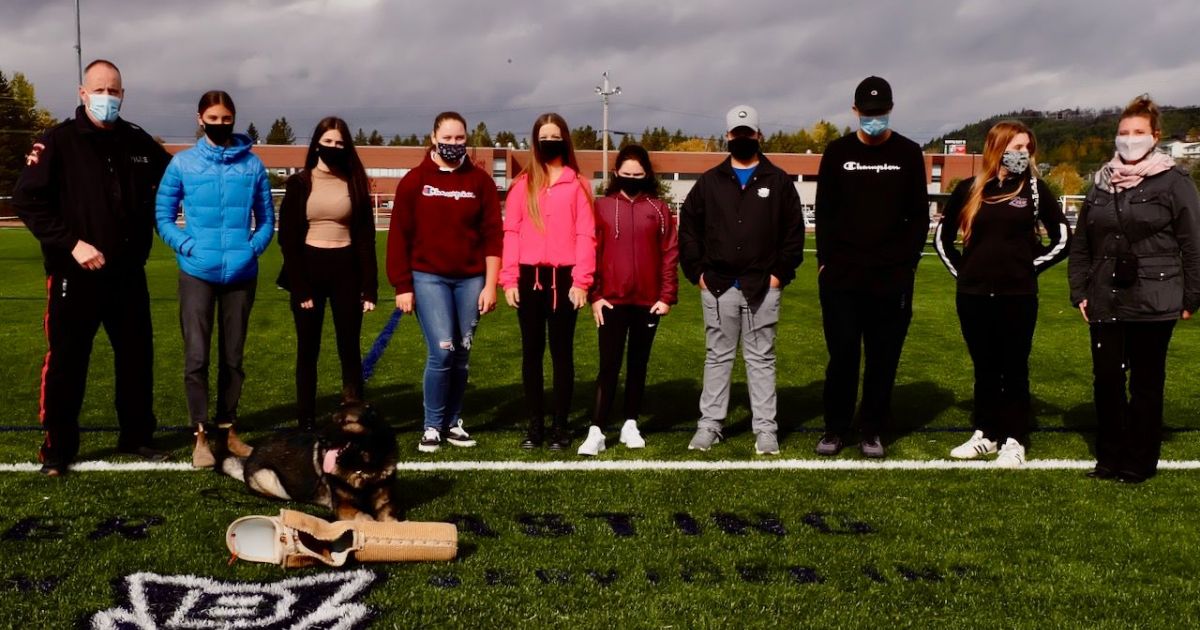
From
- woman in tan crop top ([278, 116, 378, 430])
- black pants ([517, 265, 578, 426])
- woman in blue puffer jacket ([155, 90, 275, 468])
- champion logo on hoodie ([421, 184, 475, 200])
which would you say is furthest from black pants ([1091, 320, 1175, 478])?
woman in blue puffer jacket ([155, 90, 275, 468])

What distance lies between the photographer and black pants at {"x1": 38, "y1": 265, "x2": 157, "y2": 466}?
4906mm

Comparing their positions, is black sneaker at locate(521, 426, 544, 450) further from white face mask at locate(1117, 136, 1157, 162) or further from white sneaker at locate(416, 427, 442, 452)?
white face mask at locate(1117, 136, 1157, 162)

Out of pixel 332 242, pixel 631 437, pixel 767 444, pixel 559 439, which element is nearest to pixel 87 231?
pixel 332 242

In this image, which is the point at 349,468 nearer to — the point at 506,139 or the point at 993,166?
the point at 993,166

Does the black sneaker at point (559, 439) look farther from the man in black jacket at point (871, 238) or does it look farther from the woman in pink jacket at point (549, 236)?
the man in black jacket at point (871, 238)

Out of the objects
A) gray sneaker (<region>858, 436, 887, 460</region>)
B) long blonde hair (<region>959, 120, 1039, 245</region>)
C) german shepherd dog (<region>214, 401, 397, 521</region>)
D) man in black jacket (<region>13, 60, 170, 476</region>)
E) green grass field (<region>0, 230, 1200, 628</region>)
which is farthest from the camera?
gray sneaker (<region>858, 436, 887, 460</region>)

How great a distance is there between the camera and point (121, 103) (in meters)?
4.96

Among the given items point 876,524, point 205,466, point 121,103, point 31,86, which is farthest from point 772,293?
point 31,86

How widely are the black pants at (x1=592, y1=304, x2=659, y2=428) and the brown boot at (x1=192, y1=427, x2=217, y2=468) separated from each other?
2148 mm

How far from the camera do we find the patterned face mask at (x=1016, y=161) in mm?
5168

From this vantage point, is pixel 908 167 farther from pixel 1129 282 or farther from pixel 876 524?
pixel 876 524

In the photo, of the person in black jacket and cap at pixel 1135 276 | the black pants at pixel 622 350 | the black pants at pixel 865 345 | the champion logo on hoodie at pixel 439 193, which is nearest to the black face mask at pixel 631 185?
the black pants at pixel 622 350

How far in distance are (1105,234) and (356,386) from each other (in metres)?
4.13

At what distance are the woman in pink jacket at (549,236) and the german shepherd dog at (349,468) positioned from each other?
1543 mm
